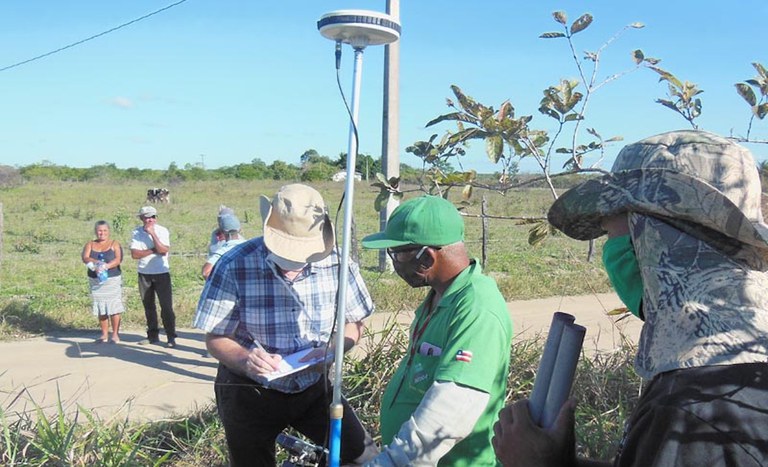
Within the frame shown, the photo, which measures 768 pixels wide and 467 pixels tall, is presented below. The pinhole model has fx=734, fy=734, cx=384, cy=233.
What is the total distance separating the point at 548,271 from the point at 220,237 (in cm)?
709

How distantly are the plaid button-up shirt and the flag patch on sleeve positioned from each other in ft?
4.51

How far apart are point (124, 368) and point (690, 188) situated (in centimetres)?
721

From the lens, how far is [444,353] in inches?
87.6

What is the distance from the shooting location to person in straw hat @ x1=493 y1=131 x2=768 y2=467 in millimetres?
1092

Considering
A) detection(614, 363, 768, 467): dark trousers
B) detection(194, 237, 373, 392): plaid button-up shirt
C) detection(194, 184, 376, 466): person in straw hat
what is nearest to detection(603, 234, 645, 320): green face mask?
detection(614, 363, 768, 467): dark trousers

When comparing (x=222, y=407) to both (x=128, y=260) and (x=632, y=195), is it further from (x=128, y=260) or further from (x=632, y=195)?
(x=128, y=260)

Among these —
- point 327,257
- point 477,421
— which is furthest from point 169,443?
point 477,421

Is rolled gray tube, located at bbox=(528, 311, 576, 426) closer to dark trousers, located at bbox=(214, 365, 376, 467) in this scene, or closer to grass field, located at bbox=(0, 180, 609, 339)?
grass field, located at bbox=(0, 180, 609, 339)

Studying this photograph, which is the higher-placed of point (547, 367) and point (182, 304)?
point (547, 367)

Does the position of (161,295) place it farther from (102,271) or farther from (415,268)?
(415,268)

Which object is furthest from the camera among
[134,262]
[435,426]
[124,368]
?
[134,262]

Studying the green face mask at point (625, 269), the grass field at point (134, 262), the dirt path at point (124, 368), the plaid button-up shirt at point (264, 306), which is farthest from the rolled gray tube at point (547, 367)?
the dirt path at point (124, 368)

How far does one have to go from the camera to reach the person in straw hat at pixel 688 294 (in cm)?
109

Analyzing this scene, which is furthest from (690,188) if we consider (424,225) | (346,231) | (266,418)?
(266,418)
